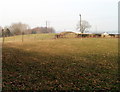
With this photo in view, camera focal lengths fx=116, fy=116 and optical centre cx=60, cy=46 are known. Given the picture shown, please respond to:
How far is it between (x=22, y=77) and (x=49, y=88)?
5.33 feet

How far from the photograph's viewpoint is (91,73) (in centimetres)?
600

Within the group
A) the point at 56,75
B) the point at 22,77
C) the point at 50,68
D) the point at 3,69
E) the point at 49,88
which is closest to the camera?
the point at 49,88

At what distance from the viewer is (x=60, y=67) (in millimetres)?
6840

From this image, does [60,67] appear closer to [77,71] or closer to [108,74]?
[77,71]

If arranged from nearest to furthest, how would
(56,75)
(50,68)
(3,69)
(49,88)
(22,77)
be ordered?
(49,88) → (22,77) → (56,75) → (3,69) → (50,68)

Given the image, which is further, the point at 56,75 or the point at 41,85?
the point at 56,75

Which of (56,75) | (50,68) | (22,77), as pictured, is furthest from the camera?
(50,68)

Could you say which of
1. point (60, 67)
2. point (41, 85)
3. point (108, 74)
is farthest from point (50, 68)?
point (108, 74)

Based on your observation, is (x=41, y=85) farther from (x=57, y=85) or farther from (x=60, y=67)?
(x=60, y=67)

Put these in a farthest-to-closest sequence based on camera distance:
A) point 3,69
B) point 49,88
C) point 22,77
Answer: point 3,69 < point 22,77 < point 49,88

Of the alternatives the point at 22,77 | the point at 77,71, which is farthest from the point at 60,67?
the point at 22,77

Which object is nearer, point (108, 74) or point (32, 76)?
point (32, 76)

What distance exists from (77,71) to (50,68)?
1.55m

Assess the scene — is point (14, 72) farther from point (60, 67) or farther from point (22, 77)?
point (60, 67)
